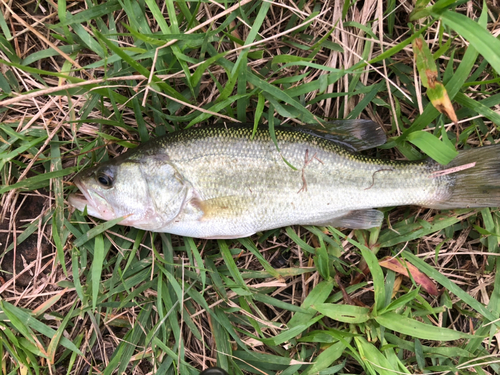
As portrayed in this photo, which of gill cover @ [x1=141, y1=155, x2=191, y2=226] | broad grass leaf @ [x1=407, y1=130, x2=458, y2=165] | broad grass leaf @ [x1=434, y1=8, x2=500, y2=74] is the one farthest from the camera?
gill cover @ [x1=141, y1=155, x2=191, y2=226]

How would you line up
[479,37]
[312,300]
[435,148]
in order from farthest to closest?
1. [312,300]
2. [435,148]
3. [479,37]

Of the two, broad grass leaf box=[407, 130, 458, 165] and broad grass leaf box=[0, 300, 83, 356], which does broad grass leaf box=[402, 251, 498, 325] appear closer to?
broad grass leaf box=[407, 130, 458, 165]

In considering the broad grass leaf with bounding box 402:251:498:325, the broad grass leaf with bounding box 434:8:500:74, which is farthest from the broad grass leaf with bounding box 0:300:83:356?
the broad grass leaf with bounding box 434:8:500:74

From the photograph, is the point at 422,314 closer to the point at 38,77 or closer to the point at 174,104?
the point at 174,104

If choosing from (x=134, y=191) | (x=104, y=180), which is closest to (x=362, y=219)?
(x=134, y=191)

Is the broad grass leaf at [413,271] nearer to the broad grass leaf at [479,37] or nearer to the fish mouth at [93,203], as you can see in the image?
the broad grass leaf at [479,37]

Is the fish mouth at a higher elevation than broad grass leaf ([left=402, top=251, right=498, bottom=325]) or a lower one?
higher

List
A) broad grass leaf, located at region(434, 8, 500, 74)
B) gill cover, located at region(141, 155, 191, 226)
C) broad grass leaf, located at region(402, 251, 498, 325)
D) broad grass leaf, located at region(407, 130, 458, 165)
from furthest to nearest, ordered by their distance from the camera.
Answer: broad grass leaf, located at region(402, 251, 498, 325)
gill cover, located at region(141, 155, 191, 226)
broad grass leaf, located at region(407, 130, 458, 165)
broad grass leaf, located at region(434, 8, 500, 74)

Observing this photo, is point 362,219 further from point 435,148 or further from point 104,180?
point 104,180
